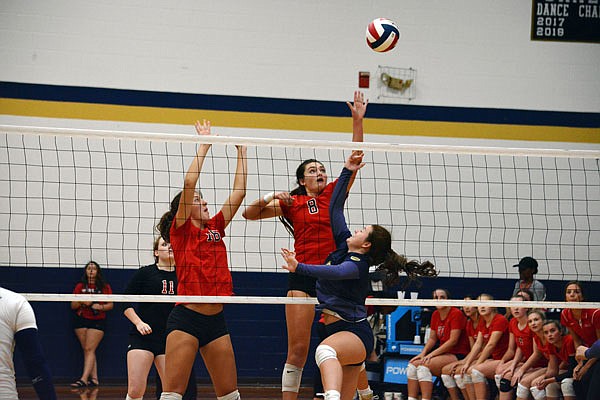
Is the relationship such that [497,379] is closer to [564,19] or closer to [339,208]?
[339,208]

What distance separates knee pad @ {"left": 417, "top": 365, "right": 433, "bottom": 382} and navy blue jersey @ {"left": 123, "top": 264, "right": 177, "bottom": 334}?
3.55m

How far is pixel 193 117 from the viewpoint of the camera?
11.6m

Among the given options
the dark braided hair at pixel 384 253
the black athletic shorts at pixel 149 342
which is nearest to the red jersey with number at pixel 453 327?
the dark braided hair at pixel 384 253

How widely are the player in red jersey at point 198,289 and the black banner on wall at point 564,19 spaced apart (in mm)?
7625

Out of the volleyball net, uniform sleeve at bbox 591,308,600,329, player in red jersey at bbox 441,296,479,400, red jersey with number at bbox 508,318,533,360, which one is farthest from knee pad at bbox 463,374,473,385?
the volleyball net

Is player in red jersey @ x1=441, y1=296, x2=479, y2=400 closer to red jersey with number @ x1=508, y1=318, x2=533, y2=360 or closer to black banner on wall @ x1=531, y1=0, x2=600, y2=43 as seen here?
red jersey with number @ x1=508, y1=318, x2=533, y2=360

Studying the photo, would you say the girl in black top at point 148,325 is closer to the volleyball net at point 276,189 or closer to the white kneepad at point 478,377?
the volleyball net at point 276,189

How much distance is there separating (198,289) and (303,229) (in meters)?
1.15

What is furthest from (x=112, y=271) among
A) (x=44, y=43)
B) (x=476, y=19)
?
(x=476, y=19)

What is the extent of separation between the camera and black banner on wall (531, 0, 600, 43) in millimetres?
12227

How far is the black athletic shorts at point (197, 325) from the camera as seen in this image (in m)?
5.93

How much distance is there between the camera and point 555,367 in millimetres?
8602

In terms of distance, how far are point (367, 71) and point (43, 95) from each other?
4801 mm

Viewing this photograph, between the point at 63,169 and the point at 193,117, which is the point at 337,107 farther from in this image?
the point at 63,169
